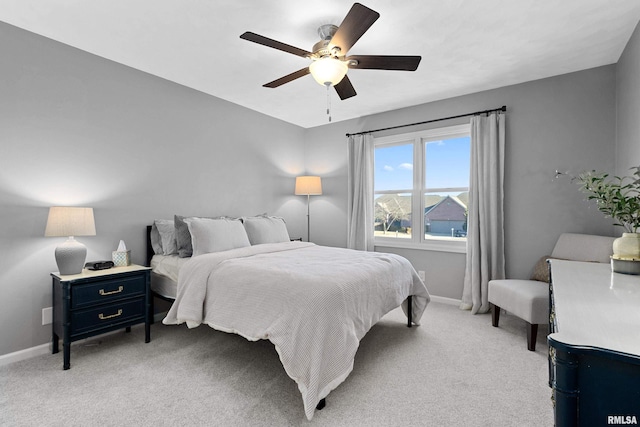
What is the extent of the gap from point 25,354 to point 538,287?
449cm

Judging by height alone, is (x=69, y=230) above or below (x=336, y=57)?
below

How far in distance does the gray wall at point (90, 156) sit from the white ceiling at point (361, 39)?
231 millimetres

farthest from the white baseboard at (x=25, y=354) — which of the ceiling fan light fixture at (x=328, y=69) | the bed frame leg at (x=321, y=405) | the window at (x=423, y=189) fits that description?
the window at (x=423, y=189)

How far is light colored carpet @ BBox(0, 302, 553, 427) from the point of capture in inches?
69.7

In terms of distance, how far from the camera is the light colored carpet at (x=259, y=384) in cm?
177

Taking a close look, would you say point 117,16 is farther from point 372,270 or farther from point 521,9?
point 521,9

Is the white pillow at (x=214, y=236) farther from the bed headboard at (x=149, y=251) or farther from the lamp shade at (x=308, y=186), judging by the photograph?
the lamp shade at (x=308, y=186)

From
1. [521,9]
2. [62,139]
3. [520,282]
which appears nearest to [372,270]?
[520,282]

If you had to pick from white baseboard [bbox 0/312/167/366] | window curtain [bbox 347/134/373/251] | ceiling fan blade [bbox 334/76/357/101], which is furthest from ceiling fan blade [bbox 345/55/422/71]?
white baseboard [bbox 0/312/167/366]

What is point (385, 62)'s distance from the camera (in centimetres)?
221

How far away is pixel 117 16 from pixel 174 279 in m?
2.19

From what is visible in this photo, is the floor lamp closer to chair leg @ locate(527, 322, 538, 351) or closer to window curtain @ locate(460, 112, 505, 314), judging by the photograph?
window curtain @ locate(460, 112, 505, 314)

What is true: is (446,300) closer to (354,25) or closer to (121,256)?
(354,25)

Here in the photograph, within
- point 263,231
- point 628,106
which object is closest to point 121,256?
point 263,231
